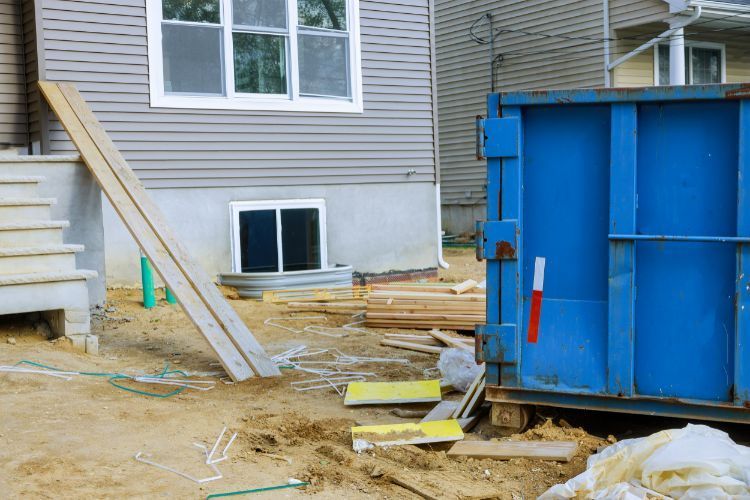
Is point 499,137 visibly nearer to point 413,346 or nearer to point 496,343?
point 496,343

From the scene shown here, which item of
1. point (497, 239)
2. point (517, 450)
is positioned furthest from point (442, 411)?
point (497, 239)

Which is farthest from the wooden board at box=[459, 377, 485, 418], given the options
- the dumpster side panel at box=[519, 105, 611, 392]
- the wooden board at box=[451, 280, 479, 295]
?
the wooden board at box=[451, 280, 479, 295]

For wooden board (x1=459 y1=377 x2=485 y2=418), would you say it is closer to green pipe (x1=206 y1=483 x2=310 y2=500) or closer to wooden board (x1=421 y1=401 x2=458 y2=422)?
wooden board (x1=421 y1=401 x2=458 y2=422)

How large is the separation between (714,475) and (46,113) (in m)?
7.92

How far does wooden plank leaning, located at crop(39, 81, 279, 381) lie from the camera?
22.1 feet

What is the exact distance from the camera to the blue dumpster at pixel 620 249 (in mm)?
4469

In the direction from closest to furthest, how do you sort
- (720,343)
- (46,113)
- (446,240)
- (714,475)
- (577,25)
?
(714,475) → (720,343) → (46,113) → (577,25) → (446,240)

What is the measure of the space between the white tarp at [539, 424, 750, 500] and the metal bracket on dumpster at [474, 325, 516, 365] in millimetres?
886

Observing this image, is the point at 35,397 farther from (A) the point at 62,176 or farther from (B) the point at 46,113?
(B) the point at 46,113

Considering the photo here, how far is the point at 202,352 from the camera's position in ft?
24.5

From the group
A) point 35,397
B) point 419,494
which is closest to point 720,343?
point 419,494

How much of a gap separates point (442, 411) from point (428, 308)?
11.0 feet

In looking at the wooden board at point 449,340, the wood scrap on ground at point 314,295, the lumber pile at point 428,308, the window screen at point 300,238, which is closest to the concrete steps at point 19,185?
the wood scrap on ground at point 314,295

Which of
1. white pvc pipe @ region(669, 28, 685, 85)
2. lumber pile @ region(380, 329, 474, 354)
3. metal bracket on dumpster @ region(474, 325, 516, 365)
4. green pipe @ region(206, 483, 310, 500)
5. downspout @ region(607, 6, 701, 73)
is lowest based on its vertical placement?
green pipe @ region(206, 483, 310, 500)
